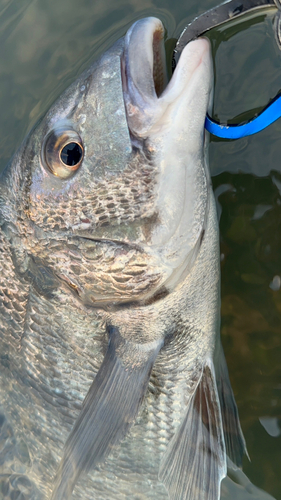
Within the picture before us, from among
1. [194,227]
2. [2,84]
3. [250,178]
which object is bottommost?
[194,227]

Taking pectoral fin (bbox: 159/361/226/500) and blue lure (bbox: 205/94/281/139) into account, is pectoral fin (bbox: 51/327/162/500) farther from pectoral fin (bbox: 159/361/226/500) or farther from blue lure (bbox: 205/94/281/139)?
blue lure (bbox: 205/94/281/139)

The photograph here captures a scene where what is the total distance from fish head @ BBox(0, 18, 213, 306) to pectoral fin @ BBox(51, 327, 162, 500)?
0.94 feet

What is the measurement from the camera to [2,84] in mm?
2951

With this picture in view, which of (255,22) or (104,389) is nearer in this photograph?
(104,389)

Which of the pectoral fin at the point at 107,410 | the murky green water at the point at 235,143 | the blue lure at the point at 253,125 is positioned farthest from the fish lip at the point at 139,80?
the pectoral fin at the point at 107,410

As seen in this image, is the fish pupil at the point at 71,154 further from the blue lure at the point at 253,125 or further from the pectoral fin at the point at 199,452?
the pectoral fin at the point at 199,452

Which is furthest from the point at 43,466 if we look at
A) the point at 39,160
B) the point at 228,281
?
the point at 39,160

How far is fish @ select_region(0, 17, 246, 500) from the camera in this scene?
176 cm

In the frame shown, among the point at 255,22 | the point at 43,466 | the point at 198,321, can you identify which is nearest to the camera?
the point at 255,22

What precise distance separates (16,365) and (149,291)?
0.93 metres

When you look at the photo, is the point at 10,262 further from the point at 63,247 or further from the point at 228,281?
the point at 228,281

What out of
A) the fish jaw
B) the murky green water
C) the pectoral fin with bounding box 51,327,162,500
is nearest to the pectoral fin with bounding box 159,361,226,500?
the murky green water

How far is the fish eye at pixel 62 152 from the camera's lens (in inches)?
72.5

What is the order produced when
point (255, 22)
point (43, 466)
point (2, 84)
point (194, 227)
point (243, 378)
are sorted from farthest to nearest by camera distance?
point (2, 84), point (243, 378), point (43, 466), point (255, 22), point (194, 227)
